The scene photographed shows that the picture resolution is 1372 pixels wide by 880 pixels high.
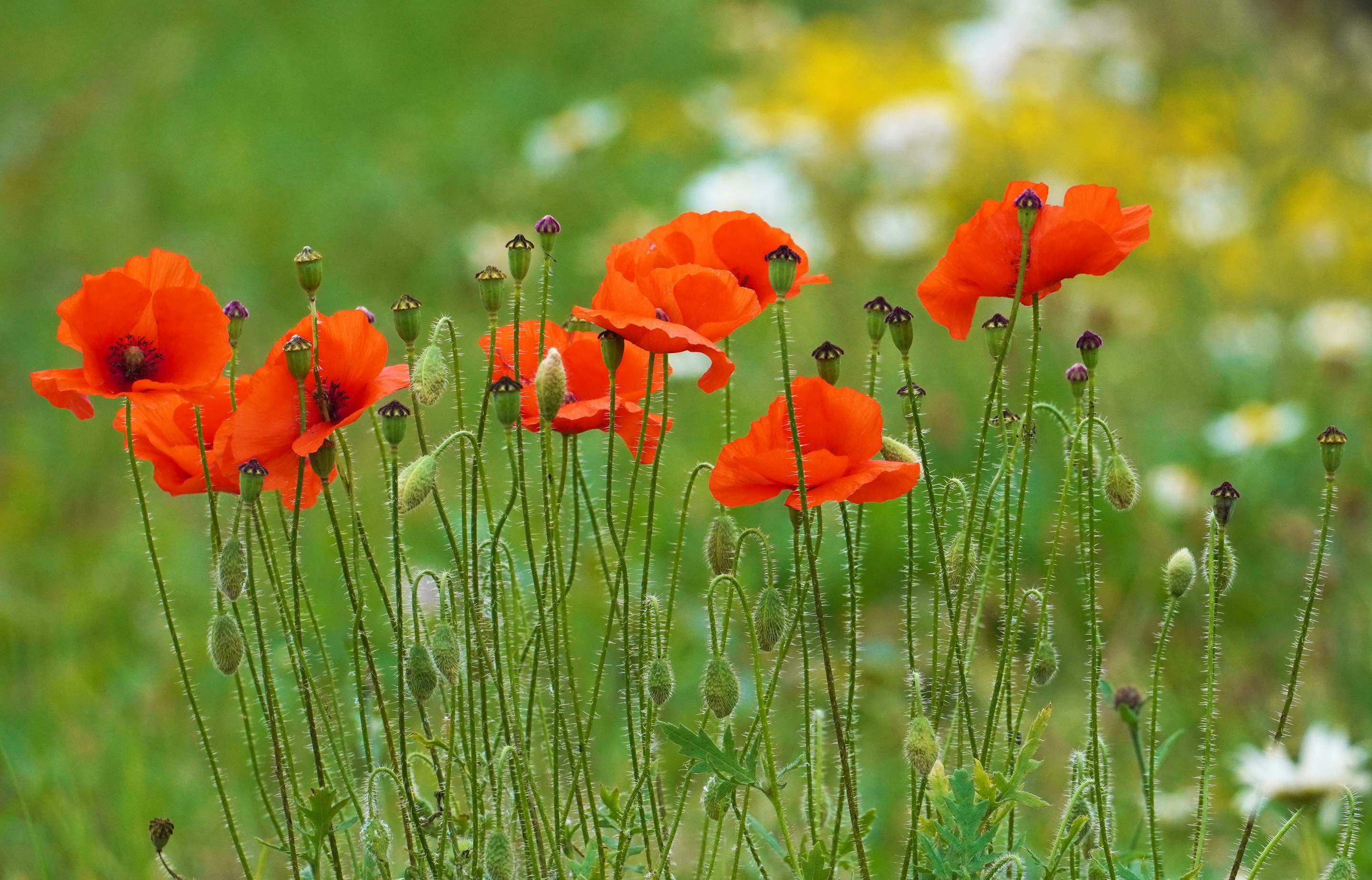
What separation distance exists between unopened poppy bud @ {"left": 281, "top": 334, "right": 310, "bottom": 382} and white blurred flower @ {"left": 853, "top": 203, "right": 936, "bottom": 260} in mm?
3486

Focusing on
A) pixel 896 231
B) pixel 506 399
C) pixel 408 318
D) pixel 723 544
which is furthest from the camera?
pixel 896 231

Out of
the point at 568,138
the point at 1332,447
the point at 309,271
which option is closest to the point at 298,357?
the point at 309,271

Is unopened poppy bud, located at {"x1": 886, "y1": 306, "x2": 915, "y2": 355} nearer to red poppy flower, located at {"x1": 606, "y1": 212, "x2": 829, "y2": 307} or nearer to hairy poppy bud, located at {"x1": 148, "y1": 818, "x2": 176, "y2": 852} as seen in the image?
red poppy flower, located at {"x1": 606, "y1": 212, "x2": 829, "y2": 307}

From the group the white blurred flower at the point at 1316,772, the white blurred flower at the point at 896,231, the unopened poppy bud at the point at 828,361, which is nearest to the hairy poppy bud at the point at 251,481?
the unopened poppy bud at the point at 828,361

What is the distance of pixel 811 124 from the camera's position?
553 centimetres

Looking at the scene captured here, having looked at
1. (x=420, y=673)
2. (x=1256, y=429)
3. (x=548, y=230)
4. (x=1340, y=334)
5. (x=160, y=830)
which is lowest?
(x=160, y=830)

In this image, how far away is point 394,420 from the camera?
122 centimetres

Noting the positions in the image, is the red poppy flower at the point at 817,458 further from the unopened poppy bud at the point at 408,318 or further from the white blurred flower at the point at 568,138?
the white blurred flower at the point at 568,138

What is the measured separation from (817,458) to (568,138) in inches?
156

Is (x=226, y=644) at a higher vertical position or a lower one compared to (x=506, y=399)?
lower

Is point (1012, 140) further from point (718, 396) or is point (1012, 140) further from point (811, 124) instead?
point (718, 396)

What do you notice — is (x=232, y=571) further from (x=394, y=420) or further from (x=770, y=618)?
(x=770, y=618)

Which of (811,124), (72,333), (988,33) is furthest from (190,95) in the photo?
(72,333)

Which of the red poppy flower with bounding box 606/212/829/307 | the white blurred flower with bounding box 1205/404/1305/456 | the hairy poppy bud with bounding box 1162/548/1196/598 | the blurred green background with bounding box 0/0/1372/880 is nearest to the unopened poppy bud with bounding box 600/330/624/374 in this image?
the red poppy flower with bounding box 606/212/829/307
